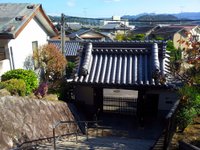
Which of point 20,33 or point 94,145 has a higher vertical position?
point 20,33

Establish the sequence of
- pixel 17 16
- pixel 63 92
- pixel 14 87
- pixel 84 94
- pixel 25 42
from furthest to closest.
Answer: pixel 25 42 < pixel 17 16 < pixel 63 92 < pixel 84 94 < pixel 14 87

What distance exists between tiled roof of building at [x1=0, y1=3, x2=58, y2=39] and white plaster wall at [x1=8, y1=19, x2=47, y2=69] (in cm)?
81

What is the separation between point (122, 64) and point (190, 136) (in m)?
6.90

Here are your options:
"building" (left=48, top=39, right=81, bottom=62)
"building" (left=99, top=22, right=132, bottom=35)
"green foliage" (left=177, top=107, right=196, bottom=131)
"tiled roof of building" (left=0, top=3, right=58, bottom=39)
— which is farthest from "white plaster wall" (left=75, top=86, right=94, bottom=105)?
"building" (left=99, top=22, right=132, bottom=35)

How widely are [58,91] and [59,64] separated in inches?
210

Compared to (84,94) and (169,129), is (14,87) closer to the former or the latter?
(84,94)

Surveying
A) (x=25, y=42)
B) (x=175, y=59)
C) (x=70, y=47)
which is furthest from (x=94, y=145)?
(x=70, y=47)

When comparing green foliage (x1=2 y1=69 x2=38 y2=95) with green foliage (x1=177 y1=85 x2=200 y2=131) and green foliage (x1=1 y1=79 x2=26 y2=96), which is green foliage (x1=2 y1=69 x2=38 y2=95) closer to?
green foliage (x1=1 y1=79 x2=26 y2=96)

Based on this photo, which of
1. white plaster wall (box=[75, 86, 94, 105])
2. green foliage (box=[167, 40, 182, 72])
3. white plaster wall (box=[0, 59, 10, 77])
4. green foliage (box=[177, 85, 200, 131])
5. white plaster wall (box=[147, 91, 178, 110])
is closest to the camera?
green foliage (box=[177, 85, 200, 131])

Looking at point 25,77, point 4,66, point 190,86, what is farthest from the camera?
point 4,66

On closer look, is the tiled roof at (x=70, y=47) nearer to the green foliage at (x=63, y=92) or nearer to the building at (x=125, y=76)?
the green foliage at (x=63, y=92)

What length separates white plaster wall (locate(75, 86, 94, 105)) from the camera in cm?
1608

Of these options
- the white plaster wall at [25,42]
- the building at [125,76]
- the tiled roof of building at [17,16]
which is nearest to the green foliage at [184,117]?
the building at [125,76]

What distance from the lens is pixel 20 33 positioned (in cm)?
1875
